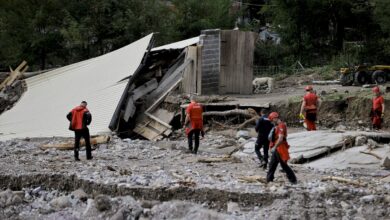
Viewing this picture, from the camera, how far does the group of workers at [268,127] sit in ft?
35.0

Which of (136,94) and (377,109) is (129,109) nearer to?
(136,94)

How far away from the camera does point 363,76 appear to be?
76.8 feet

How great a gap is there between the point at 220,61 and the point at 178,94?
209 centimetres

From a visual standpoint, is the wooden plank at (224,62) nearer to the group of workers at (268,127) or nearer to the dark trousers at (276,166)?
the group of workers at (268,127)

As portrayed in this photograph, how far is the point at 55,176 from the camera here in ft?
41.3

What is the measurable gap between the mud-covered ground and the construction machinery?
10.1 metres

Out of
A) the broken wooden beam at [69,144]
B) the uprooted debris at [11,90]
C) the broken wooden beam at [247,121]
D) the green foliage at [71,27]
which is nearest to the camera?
the broken wooden beam at [69,144]

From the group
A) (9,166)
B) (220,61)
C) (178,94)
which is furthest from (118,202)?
(220,61)

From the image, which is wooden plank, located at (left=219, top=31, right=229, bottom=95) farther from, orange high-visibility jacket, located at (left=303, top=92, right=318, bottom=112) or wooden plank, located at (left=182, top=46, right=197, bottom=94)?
orange high-visibility jacket, located at (left=303, top=92, right=318, bottom=112)

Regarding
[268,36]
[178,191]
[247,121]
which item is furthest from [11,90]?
[268,36]

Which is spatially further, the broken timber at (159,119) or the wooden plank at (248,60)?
the wooden plank at (248,60)

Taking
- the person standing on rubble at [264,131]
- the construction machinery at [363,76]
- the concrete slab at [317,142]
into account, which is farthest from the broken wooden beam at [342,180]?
the construction machinery at [363,76]

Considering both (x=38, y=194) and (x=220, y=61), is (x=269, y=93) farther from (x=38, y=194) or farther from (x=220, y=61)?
(x=38, y=194)

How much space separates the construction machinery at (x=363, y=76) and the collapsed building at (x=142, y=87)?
4064 millimetres
